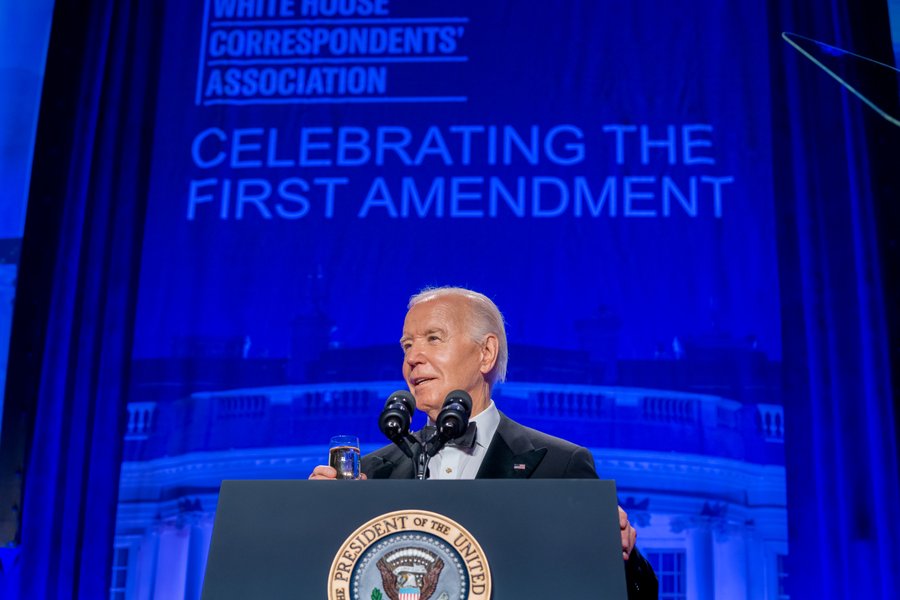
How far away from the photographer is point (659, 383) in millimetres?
4078

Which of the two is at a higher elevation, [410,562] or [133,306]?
[133,306]

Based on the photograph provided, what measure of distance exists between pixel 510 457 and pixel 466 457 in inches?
4.5

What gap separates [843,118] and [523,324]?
1566 millimetres

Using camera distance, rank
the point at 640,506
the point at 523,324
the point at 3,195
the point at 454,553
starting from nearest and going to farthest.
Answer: the point at 454,553 → the point at 640,506 → the point at 523,324 → the point at 3,195

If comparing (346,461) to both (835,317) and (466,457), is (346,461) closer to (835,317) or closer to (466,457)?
(466,457)

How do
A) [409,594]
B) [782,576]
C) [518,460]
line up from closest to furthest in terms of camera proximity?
[409,594] < [518,460] < [782,576]

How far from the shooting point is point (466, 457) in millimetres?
2377

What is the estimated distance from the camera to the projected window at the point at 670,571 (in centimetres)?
392

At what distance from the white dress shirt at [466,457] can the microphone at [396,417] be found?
0.41 m

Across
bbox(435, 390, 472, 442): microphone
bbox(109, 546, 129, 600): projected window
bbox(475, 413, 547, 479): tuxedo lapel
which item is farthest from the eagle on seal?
bbox(109, 546, 129, 600): projected window

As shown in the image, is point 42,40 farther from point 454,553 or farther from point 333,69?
point 454,553

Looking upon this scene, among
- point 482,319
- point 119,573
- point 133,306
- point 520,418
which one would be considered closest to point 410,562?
point 482,319

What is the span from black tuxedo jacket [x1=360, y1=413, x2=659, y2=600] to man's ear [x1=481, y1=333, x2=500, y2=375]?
0.14 metres

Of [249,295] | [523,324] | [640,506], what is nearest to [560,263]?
[523,324]
